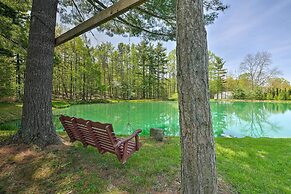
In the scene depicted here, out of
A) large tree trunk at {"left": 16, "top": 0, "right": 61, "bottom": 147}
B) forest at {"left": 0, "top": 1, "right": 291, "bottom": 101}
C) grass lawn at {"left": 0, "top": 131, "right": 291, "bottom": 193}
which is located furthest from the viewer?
forest at {"left": 0, "top": 1, "right": 291, "bottom": 101}

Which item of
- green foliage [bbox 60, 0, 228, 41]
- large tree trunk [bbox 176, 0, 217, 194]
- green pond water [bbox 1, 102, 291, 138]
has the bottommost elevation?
green pond water [bbox 1, 102, 291, 138]

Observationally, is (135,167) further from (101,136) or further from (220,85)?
(220,85)

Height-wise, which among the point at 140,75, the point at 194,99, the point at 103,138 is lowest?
the point at 103,138

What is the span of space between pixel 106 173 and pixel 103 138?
53cm

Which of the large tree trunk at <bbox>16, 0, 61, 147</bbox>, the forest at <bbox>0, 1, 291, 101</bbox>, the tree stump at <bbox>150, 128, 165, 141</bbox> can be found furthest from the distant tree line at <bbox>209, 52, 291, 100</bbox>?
the large tree trunk at <bbox>16, 0, 61, 147</bbox>

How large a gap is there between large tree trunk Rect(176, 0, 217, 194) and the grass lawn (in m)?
0.90

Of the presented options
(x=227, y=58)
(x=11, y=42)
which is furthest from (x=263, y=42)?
(x=11, y=42)

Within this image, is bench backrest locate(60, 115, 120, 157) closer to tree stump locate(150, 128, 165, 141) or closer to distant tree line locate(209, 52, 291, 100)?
tree stump locate(150, 128, 165, 141)

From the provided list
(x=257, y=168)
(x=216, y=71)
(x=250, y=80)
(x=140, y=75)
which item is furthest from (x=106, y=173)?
(x=250, y=80)

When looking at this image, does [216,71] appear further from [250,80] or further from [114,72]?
[114,72]

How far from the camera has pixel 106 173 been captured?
8.55 ft

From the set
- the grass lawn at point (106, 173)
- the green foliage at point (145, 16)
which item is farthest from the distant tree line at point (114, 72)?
the grass lawn at point (106, 173)

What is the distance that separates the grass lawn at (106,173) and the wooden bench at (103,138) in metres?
0.23

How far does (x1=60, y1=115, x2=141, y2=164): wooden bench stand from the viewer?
262 centimetres
